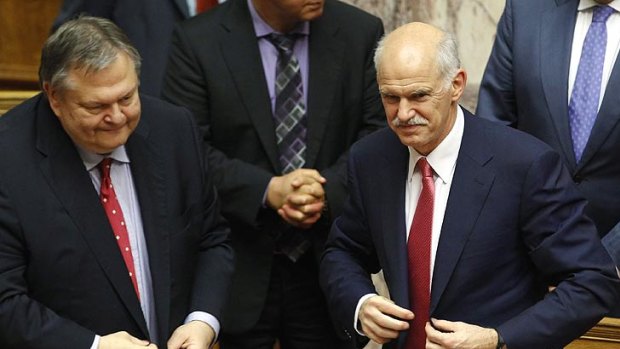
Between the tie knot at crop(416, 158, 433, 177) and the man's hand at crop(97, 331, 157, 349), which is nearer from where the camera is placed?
the man's hand at crop(97, 331, 157, 349)

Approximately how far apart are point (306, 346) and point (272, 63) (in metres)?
0.93

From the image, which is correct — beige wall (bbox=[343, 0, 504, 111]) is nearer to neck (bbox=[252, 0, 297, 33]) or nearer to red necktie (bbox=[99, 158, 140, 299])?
neck (bbox=[252, 0, 297, 33])

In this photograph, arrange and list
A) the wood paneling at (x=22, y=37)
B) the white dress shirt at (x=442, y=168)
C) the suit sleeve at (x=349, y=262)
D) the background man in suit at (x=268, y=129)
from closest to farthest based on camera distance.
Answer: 1. the white dress shirt at (x=442, y=168)
2. the suit sleeve at (x=349, y=262)
3. the background man in suit at (x=268, y=129)
4. the wood paneling at (x=22, y=37)

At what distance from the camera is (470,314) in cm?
312

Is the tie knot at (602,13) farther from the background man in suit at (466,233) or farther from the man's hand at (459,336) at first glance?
the man's hand at (459,336)

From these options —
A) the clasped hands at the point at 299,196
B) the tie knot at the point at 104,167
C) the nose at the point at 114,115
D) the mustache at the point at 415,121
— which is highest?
the mustache at the point at 415,121

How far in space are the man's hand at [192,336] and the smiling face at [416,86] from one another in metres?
0.75

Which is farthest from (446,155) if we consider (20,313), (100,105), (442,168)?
(20,313)

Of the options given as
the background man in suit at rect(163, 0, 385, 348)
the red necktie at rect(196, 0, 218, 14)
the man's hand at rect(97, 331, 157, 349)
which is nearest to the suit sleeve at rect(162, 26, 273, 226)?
the background man in suit at rect(163, 0, 385, 348)

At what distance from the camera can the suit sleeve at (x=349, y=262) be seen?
10.7 ft

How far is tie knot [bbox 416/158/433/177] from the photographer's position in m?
3.19

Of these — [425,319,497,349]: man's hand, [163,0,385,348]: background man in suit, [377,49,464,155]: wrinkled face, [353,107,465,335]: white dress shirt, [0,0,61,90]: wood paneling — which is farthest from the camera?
[0,0,61,90]: wood paneling

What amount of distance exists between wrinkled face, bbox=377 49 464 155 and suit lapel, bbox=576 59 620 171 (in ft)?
2.27

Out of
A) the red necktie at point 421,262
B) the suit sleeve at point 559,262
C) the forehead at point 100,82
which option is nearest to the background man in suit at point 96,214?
the forehead at point 100,82
